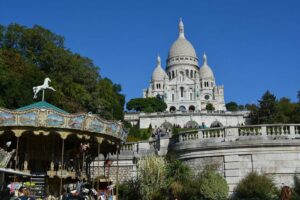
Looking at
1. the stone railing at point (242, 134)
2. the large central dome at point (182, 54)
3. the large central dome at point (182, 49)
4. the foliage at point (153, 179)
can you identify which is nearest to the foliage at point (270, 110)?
the stone railing at point (242, 134)

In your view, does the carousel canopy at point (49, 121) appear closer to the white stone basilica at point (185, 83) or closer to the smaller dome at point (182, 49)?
the white stone basilica at point (185, 83)

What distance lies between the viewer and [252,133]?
22.2 meters

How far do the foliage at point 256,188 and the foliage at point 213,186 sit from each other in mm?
739

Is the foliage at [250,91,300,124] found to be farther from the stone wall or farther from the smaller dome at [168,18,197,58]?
the smaller dome at [168,18,197,58]

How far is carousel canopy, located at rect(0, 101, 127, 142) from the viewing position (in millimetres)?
18797

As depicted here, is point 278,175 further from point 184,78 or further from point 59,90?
point 184,78

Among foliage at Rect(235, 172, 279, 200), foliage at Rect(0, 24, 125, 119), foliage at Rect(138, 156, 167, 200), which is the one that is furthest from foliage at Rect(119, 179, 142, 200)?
foliage at Rect(0, 24, 125, 119)

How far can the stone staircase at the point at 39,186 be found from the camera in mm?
21859

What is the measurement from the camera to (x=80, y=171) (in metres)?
23.3

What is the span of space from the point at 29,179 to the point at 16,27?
28745mm

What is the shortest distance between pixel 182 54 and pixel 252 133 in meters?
124

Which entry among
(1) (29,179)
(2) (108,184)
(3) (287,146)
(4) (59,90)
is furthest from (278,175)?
(4) (59,90)

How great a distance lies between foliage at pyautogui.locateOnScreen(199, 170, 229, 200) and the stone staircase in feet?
25.9

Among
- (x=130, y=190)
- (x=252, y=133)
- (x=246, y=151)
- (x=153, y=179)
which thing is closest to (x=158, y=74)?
(x=130, y=190)
